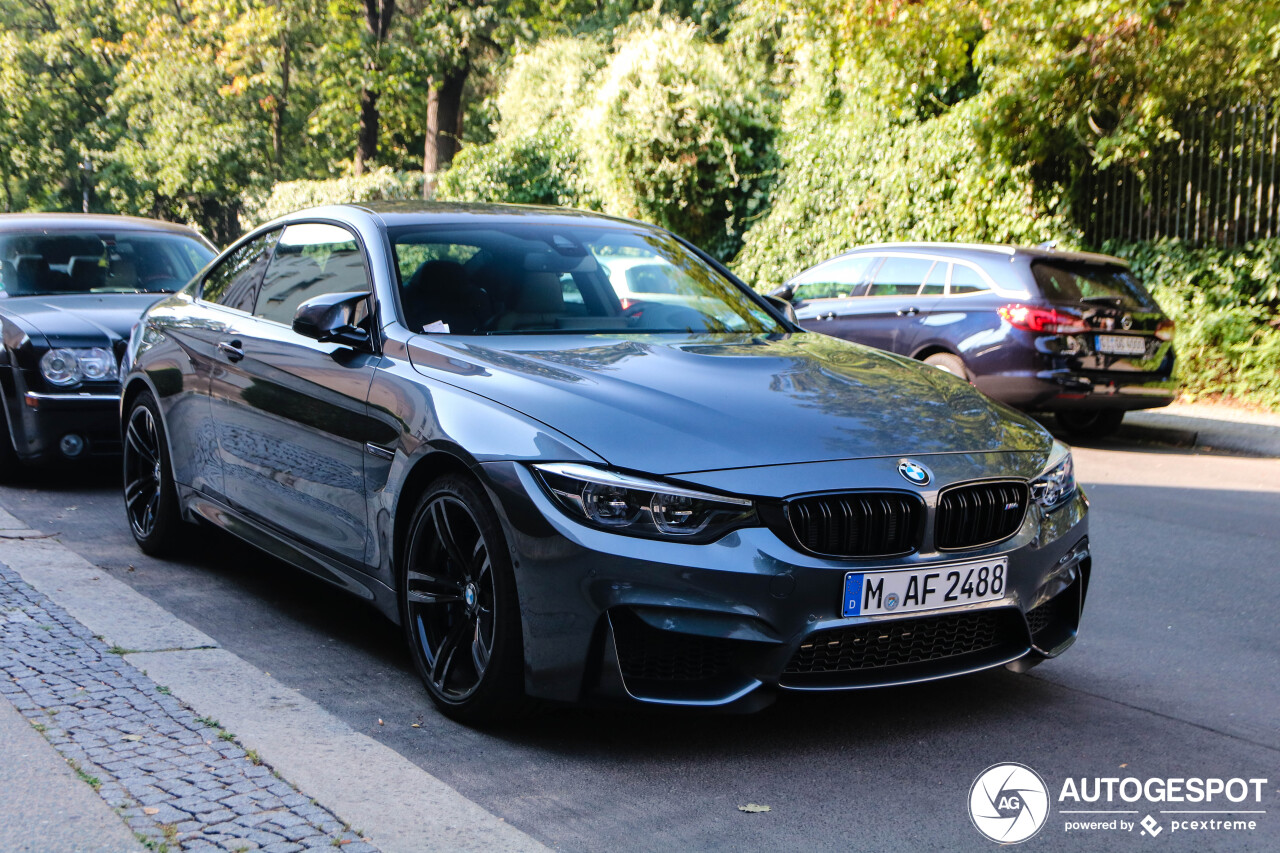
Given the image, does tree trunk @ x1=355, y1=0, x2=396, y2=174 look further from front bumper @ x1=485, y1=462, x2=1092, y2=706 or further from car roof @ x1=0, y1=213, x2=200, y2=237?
front bumper @ x1=485, y1=462, x2=1092, y2=706

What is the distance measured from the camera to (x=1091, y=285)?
1103cm

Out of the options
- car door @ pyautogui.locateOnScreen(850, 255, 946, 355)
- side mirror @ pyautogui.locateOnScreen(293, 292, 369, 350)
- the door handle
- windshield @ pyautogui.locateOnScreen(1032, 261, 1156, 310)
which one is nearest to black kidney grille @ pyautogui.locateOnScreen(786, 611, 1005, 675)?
side mirror @ pyautogui.locateOnScreen(293, 292, 369, 350)

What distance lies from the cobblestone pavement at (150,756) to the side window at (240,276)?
1.75 meters

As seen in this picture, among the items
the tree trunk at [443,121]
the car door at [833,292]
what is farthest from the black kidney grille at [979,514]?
the tree trunk at [443,121]

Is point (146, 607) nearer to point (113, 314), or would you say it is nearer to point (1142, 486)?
point (113, 314)

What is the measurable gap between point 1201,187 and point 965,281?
4.04 metres

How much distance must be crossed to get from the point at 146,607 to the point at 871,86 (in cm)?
1371

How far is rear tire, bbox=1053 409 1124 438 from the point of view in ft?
38.5

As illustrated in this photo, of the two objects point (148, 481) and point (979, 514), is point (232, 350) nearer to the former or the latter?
Result: point (148, 481)

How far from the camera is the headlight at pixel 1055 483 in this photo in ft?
13.1

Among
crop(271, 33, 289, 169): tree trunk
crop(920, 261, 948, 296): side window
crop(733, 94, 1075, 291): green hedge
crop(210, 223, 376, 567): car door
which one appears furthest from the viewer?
crop(271, 33, 289, 169): tree trunk

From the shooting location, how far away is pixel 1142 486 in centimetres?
888

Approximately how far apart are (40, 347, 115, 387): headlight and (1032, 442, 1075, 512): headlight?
5.71m

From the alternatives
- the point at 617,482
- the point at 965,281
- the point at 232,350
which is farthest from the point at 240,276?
the point at 965,281
